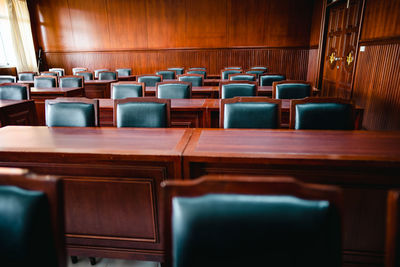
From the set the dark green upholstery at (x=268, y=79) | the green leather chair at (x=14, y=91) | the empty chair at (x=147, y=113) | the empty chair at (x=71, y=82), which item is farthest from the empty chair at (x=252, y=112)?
the empty chair at (x=71, y=82)

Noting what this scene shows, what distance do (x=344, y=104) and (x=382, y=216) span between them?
31.6 inches

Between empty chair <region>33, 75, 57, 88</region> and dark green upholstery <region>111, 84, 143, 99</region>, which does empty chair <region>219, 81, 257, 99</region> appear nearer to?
dark green upholstery <region>111, 84, 143, 99</region>

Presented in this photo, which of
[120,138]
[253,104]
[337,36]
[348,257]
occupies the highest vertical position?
[337,36]

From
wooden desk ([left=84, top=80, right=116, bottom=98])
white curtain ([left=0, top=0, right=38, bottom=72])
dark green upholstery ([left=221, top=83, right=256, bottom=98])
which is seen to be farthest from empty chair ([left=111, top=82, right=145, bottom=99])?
white curtain ([left=0, top=0, right=38, bottom=72])

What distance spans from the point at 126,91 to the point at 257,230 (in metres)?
2.50

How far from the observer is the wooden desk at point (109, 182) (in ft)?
4.29

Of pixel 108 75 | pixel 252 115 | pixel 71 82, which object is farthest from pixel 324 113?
pixel 108 75

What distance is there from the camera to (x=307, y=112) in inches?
70.5

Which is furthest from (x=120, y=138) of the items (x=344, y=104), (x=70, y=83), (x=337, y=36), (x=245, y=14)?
(x=245, y=14)

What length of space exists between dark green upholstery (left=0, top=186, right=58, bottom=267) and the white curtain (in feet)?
27.2

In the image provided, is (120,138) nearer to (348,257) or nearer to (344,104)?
(348,257)

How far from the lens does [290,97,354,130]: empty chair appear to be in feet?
5.87

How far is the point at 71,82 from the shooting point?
14.1 ft

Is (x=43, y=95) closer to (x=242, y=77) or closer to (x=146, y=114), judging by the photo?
(x=146, y=114)
